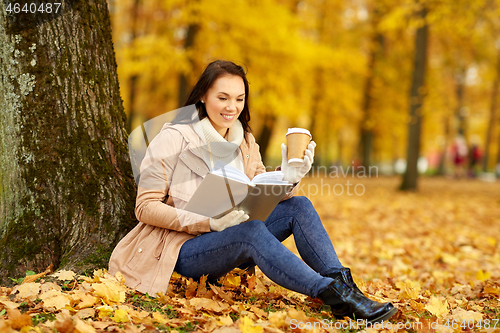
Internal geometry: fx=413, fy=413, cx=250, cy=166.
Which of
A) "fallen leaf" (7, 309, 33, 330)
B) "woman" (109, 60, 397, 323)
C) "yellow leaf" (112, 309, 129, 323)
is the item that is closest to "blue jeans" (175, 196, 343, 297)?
"woman" (109, 60, 397, 323)

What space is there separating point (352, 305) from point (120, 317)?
1140mm

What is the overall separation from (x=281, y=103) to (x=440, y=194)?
4.45 metres

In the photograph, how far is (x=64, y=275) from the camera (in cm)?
240

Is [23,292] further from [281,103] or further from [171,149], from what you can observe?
[281,103]

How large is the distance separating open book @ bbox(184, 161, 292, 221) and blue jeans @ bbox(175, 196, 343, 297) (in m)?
0.11

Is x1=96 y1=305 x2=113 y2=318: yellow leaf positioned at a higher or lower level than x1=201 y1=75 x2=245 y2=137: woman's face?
lower

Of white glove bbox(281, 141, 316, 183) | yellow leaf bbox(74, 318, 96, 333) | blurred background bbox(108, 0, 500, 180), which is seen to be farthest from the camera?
blurred background bbox(108, 0, 500, 180)

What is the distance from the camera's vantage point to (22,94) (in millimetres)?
2570

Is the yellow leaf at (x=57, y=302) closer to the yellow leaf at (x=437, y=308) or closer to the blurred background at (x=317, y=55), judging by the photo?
the yellow leaf at (x=437, y=308)

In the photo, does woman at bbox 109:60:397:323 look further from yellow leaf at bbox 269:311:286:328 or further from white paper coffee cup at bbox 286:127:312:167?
yellow leaf at bbox 269:311:286:328

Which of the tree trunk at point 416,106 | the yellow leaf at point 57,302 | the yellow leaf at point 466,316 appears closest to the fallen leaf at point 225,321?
the yellow leaf at point 57,302

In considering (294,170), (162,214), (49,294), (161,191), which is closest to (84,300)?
(49,294)

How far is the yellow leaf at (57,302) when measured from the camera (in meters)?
2.06

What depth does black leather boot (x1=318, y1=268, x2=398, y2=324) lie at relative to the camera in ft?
6.76
